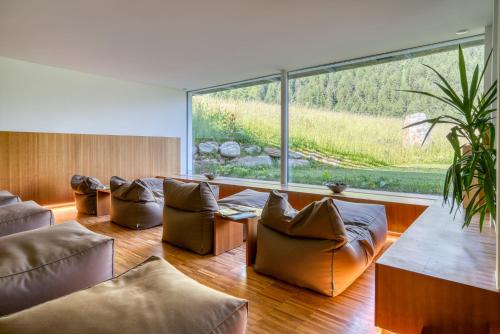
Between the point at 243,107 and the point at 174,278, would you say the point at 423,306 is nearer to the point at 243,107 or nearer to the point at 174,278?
the point at 174,278

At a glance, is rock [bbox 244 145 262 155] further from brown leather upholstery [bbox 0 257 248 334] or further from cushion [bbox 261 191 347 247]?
brown leather upholstery [bbox 0 257 248 334]

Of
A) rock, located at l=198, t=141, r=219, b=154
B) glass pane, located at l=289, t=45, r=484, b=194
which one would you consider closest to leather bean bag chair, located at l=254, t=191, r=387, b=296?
glass pane, located at l=289, t=45, r=484, b=194

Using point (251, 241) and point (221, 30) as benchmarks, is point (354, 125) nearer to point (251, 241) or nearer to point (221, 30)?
point (221, 30)

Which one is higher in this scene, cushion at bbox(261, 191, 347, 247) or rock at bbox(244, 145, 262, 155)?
rock at bbox(244, 145, 262, 155)

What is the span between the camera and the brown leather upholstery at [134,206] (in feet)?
13.0

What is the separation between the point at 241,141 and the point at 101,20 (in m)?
3.50

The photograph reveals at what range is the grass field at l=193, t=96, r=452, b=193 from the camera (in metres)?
4.11

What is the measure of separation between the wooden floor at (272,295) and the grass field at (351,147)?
2133mm

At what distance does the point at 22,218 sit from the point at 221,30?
2824 millimetres

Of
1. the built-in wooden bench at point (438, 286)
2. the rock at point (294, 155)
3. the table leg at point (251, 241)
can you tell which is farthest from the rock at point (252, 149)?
the built-in wooden bench at point (438, 286)

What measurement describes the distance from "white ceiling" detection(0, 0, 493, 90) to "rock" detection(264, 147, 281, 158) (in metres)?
1.53

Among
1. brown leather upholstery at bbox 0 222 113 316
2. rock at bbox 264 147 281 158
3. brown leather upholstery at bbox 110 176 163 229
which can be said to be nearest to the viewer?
brown leather upholstery at bbox 0 222 113 316

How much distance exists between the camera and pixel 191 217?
308 centimetres

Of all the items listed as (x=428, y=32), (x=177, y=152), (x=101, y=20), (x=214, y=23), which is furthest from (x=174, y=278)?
(x=177, y=152)
